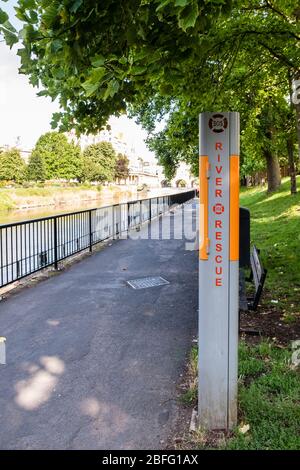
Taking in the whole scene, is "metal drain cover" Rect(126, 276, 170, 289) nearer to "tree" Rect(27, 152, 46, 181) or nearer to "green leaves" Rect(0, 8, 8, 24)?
"green leaves" Rect(0, 8, 8, 24)

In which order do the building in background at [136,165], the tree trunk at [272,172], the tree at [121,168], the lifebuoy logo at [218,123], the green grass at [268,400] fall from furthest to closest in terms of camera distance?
1. the building in background at [136,165]
2. the tree at [121,168]
3. the tree trunk at [272,172]
4. the lifebuoy logo at [218,123]
5. the green grass at [268,400]

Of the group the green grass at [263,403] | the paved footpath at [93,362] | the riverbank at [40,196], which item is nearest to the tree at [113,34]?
the paved footpath at [93,362]

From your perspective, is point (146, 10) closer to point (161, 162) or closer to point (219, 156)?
point (219, 156)

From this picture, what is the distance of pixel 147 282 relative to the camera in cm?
796

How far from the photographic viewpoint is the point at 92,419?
3318 millimetres

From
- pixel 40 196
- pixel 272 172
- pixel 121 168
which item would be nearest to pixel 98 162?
pixel 121 168

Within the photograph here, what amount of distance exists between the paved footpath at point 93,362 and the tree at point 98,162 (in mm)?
78557

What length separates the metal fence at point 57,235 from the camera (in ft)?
25.6

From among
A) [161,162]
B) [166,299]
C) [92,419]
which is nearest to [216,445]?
[92,419]

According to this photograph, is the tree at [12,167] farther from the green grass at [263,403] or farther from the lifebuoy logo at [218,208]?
the lifebuoy logo at [218,208]

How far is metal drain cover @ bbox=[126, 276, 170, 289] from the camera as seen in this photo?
7.72 meters

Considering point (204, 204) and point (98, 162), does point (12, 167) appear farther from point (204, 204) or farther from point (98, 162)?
point (204, 204)

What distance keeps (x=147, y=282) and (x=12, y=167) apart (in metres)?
62.9

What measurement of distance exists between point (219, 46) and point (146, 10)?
11.8ft
